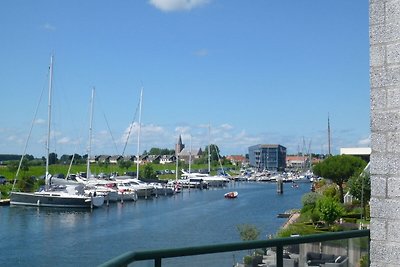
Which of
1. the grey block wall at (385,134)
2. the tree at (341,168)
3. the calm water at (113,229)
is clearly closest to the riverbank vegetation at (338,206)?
the tree at (341,168)

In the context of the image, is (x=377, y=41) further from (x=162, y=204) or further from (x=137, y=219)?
(x=162, y=204)

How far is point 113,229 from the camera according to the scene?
2083 inches

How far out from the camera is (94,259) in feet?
119

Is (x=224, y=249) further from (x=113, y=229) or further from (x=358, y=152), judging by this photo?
(x=358, y=152)

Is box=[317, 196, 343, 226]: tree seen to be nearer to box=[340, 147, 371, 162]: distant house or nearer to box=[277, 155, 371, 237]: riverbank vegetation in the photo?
box=[277, 155, 371, 237]: riverbank vegetation

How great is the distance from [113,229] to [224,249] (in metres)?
49.0

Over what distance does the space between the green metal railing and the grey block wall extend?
1.77 feet

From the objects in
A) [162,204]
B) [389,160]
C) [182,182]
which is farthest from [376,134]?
[182,182]

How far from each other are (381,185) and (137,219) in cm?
5748

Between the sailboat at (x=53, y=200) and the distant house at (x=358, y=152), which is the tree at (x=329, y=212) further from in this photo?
the distant house at (x=358, y=152)

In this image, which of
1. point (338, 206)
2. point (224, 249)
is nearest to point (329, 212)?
point (338, 206)

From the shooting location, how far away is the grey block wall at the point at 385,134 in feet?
18.6

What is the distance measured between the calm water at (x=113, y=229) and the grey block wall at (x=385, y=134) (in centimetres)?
1962

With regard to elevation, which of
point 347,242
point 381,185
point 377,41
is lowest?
point 347,242
